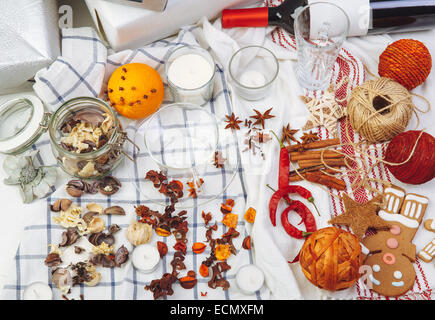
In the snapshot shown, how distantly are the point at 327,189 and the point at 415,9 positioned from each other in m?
0.52

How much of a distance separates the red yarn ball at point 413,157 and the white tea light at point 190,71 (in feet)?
1.56

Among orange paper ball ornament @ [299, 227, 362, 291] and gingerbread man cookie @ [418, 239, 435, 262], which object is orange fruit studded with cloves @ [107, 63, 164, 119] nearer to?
orange paper ball ornament @ [299, 227, 362, 291]

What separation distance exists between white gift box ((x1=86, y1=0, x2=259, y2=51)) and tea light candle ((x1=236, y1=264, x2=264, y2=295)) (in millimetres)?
643

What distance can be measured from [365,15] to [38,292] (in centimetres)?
103

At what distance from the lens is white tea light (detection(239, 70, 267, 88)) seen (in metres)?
1.16

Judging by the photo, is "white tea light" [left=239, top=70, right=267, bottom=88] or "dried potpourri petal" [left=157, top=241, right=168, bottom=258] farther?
"white tea light" [left=239, top=70, right=267, bottom=88]

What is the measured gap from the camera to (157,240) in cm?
106

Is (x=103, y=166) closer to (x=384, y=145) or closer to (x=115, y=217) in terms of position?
Answer: (x=115, y=217)

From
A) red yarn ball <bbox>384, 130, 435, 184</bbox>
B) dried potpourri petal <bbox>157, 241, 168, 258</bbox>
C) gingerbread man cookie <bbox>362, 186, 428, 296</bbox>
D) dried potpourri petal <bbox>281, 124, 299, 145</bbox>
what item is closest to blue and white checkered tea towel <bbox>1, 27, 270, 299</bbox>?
dried potpourri petal <bbox>157, 241, 168, 258</bbox>

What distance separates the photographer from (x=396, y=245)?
3.34ft

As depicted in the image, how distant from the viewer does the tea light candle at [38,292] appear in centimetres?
98

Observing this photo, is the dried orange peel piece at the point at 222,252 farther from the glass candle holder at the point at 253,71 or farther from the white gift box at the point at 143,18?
the white gift box at the point at 143,18

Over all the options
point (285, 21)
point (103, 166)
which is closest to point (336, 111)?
point (285, 21)

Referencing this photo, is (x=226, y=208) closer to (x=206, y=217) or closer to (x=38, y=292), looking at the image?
(x=206, y=217)
